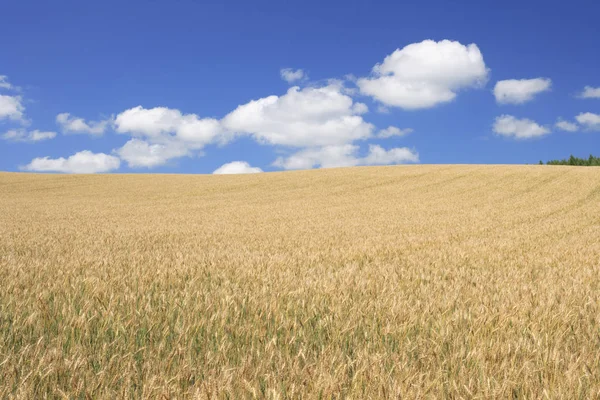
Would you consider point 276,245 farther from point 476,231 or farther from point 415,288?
point 476,231

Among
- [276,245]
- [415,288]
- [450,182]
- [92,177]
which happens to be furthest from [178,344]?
[92,177]

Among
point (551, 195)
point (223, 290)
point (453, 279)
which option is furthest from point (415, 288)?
point (551, 195)

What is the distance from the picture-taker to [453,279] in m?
5.62

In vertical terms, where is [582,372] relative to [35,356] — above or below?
below

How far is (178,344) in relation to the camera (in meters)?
2.80

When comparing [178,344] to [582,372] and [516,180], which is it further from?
[516,180]

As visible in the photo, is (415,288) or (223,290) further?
(415,288)

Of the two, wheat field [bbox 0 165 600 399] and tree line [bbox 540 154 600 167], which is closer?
wheat field [bbox 0 165 600 399]

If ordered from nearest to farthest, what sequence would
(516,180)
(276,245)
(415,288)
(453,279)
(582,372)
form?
(582,372), (415,288), (453,279), (276,245), (516,180)

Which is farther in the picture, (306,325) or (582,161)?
(582,161)

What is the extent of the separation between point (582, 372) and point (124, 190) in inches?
1657

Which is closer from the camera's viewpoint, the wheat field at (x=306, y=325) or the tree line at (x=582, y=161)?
the wheat field at (x=306, y=325)

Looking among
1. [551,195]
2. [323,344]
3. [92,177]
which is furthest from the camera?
[92,177]

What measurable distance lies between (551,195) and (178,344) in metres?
27.1
